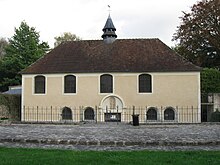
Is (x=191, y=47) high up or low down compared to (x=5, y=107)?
up

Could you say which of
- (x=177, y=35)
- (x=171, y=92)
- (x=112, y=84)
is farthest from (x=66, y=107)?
(x=177, y=35)

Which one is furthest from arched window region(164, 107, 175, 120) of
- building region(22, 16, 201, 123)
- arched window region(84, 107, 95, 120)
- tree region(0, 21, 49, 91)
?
tree region(0, 21, 49, 91)

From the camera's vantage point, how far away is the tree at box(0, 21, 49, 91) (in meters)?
45.6

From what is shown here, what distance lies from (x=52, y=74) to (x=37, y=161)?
78.7 feet

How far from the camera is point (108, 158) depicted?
29.6 ft

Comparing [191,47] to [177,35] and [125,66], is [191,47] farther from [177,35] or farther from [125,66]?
[125,66]

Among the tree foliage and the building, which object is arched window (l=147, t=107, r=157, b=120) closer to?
the building

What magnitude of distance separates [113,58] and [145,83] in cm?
404

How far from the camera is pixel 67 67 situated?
32.0 meters

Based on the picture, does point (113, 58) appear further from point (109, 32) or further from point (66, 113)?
point (66, 113)

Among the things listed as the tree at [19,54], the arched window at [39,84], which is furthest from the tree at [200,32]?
the tree at [19,54]

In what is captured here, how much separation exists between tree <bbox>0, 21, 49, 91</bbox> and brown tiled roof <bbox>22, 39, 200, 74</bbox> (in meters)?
13.0

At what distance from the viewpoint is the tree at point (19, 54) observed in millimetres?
45562

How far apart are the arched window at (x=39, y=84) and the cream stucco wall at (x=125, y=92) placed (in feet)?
1.14
